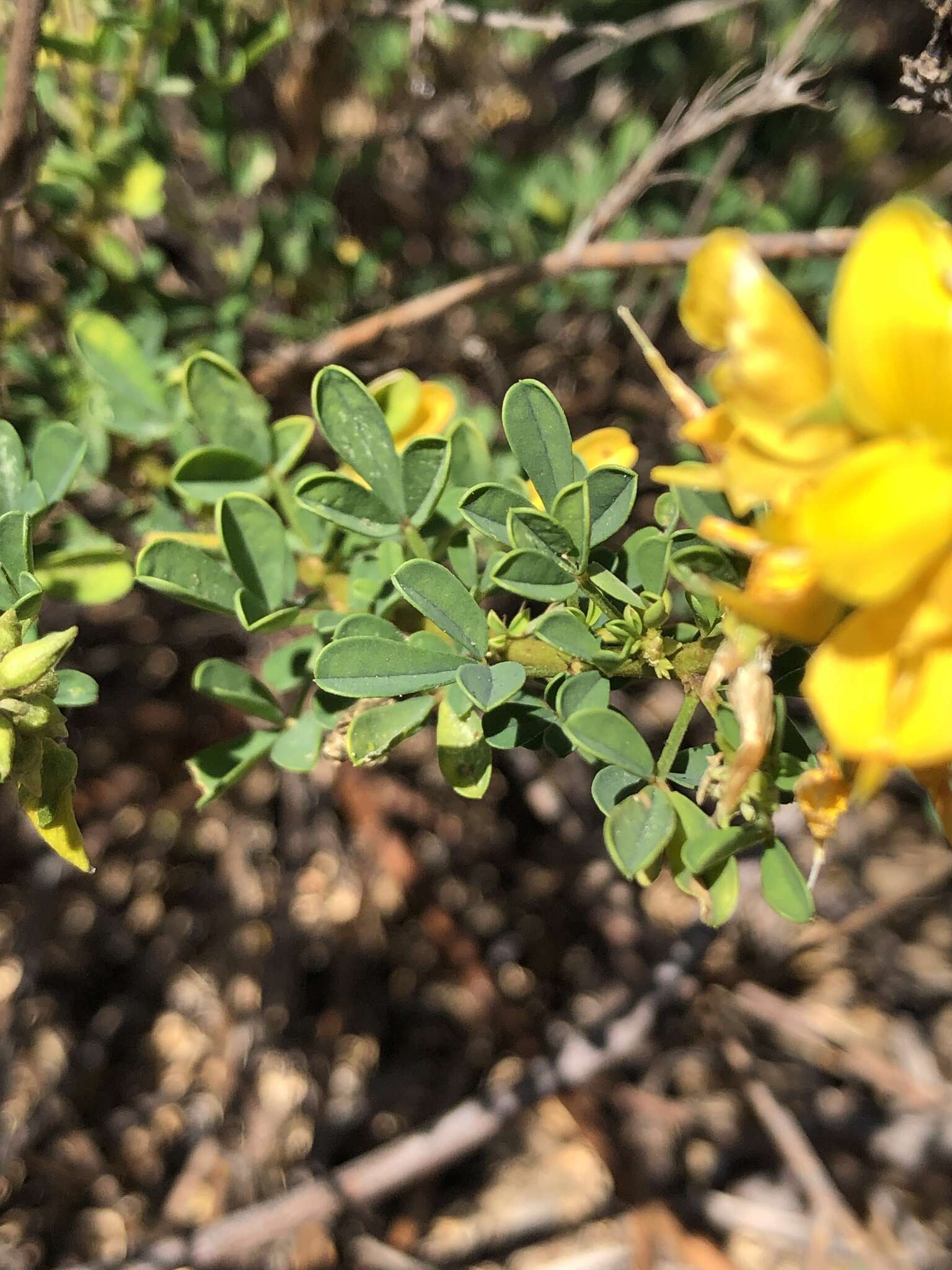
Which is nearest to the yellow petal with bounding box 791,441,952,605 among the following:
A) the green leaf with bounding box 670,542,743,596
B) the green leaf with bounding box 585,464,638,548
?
the green leaf with bounding box 670,542,743,596

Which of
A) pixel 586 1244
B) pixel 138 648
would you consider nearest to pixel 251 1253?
pixel 586 1244

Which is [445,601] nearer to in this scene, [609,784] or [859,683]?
[609,784]

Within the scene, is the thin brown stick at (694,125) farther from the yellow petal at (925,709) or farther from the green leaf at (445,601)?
the yellow petal at (925,709)

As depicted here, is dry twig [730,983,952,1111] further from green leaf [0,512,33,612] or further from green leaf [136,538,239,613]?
green leaf [0,512,33,612]

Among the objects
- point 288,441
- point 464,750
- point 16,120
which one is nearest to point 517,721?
point 464,750

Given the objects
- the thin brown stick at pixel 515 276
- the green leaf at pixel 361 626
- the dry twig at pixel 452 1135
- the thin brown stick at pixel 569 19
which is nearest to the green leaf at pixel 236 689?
the green leaf at pixel 361 626

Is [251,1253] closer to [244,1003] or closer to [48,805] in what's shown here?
[244,1003]
